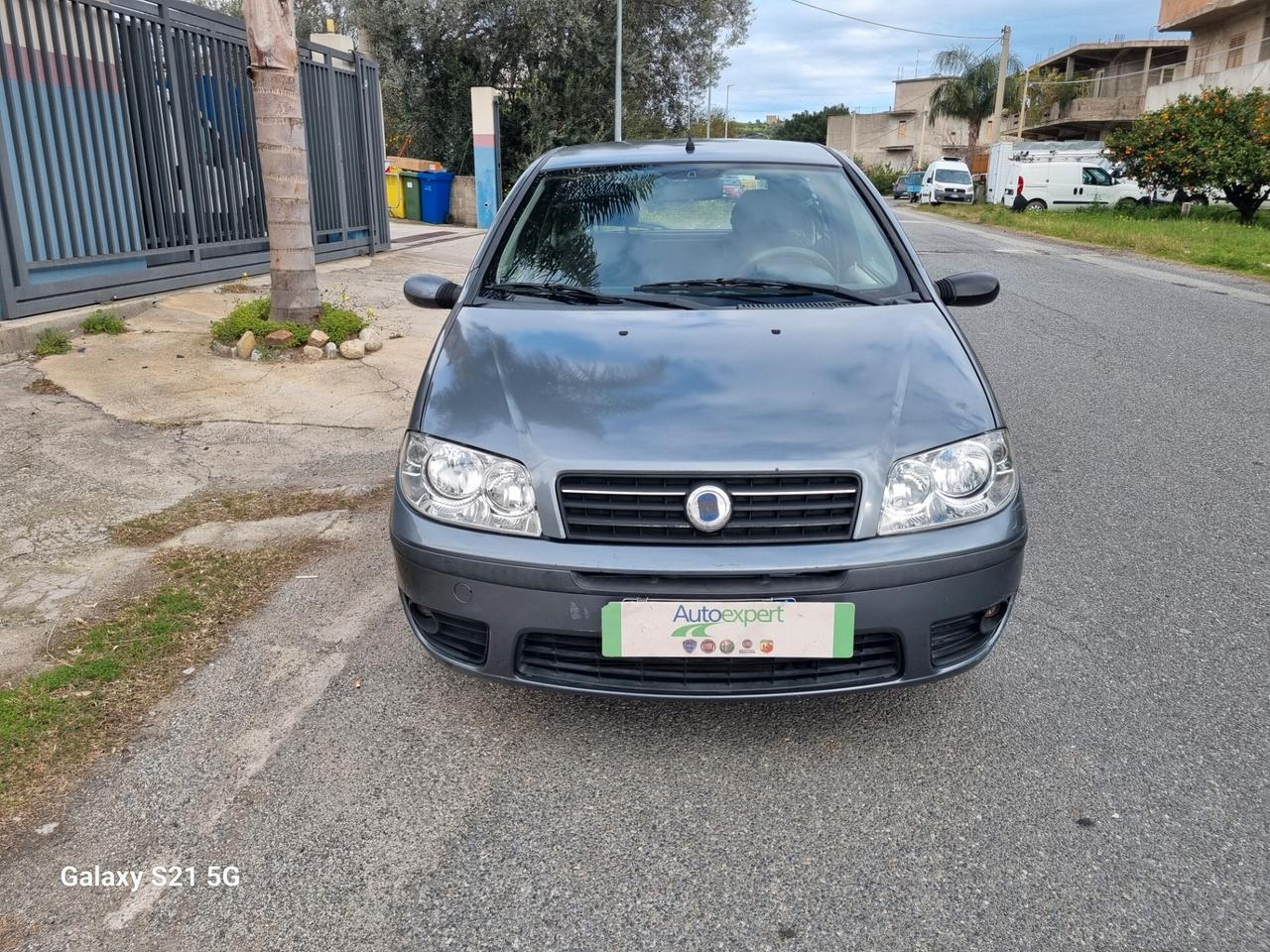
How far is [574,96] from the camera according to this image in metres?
24.0

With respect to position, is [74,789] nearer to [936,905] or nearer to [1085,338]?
[936,905]

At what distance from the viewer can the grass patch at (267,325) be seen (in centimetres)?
712

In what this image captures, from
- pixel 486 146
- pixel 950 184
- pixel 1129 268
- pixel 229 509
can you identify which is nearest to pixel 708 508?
pixel 229 509

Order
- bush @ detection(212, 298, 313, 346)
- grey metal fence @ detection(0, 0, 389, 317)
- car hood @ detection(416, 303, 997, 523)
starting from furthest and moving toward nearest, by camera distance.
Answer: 1. bush @ detection(212, 298, 313, 346)
2. grey metal fence @ detection(0, 0, 389, 317)
3. car hood @ detection(416, 303, 997, 523)

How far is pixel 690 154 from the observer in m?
4.02

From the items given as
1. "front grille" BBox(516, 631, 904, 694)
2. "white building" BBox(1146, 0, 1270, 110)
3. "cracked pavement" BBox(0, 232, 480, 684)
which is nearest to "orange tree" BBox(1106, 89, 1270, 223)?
"white building" BBox(1146, 0, 1270, 110)

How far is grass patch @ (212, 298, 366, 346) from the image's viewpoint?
712 centimetres

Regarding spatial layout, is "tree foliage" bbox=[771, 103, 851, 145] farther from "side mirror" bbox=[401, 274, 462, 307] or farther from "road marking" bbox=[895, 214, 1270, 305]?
"side mirror" bbox=[401, 274, 462, 307]

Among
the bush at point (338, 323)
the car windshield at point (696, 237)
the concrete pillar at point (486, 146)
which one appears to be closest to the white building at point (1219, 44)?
the concrete pillar at point (486, 146)

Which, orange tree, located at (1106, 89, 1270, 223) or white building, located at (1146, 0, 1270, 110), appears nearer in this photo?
orange tree, located at (1106, 89, 1270, 223)

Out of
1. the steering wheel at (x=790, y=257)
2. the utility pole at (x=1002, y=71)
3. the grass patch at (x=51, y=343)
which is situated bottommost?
the grass patch at (x=51, y=343)

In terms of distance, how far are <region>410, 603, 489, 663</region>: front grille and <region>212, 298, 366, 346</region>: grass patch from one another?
5002 mm

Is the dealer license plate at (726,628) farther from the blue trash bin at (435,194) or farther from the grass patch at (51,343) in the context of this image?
the blue trash bin at (435,194)

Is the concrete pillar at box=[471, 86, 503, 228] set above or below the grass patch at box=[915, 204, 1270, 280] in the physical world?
above
